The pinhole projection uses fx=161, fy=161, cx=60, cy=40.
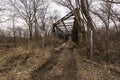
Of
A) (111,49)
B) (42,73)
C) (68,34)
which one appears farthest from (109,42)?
(68,34)

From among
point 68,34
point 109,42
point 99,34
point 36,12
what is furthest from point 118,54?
point 36,12

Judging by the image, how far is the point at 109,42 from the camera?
42.6ft

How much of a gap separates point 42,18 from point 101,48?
127 feet

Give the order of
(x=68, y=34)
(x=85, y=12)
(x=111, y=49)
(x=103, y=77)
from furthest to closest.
A: (x=68, y=34), (x=85, y=12), (x=111, y=49), (x=103, y=77)

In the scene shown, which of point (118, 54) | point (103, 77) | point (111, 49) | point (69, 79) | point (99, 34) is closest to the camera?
point (69, 79)

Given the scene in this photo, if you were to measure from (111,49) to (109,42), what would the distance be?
0.92 m

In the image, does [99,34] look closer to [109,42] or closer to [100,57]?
[109,42]

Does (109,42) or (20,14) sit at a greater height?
(20,14)

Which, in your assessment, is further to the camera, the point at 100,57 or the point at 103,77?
the point at 100,57

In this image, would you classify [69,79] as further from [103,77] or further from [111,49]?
[111,49]

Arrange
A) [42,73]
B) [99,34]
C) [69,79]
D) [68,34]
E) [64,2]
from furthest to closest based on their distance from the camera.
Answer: [68,34] < [64,2] < [99,34] < [42,73] < [69,79]

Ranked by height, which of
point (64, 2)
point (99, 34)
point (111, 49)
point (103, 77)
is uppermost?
point (64, 2)

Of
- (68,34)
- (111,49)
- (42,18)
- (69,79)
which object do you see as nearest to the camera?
(69,79)

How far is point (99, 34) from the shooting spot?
44.4 ft
